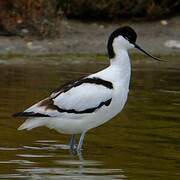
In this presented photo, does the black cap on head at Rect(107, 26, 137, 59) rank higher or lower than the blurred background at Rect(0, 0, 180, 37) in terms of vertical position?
higher

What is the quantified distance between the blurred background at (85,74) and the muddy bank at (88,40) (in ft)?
0.06

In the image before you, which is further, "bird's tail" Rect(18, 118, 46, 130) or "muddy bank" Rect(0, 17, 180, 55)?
"muddy bank" Rect(0, 17, 180, 55)

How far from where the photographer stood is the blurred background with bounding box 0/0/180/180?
9336mm

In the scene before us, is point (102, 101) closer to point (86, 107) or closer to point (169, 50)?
point (86, 107)

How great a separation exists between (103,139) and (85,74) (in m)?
5.31

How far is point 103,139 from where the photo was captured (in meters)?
10.8

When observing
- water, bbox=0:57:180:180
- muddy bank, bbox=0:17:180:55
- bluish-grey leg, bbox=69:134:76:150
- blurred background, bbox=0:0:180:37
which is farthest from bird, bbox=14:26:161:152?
blurred background, bbox=0:0:180:37

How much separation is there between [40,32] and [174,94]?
6.19 meters

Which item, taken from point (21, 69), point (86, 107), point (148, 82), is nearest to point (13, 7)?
point (21, 69)

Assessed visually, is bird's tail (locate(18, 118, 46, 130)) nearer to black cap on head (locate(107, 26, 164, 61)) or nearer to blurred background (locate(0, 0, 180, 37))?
black cap on head (locate(107, 26, 164, 61))

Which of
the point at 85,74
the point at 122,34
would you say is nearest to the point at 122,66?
the point at 122,34

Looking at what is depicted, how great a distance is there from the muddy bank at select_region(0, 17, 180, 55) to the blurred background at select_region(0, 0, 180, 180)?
0.02m

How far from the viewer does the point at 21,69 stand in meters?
16.4

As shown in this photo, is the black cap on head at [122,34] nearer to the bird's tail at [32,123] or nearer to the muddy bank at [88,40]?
the bird's tail at [32,123]
